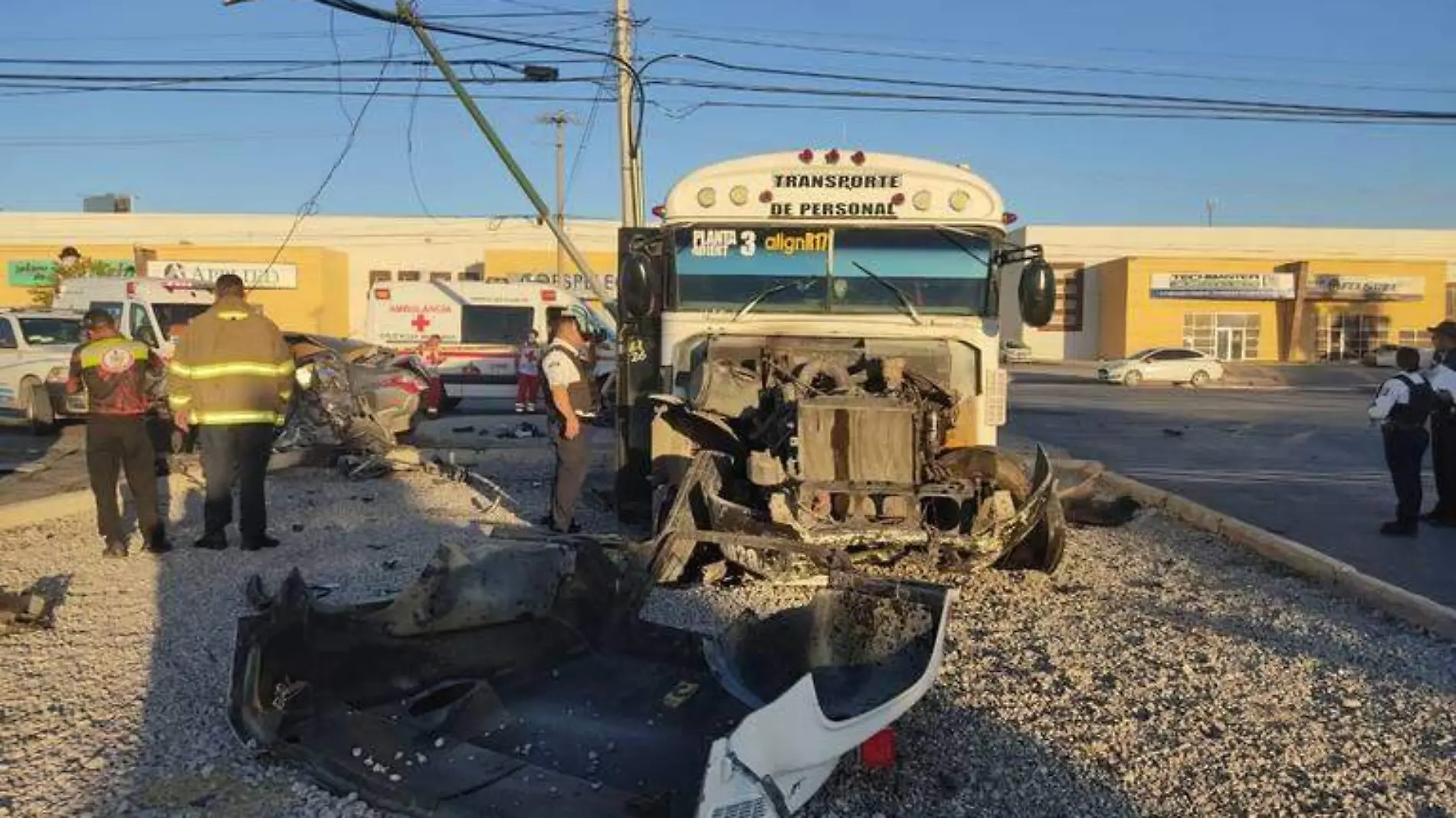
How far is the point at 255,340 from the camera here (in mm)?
8016

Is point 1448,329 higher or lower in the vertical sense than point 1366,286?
lower

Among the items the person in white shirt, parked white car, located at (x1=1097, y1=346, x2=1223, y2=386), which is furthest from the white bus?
parked white car, located at (x1=1097, y1=346, x2=1223, y2=386)

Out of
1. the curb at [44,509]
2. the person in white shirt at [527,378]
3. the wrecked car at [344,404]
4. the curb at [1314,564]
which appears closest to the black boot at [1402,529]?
the curb at [1314,564]

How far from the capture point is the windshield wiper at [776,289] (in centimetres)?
838

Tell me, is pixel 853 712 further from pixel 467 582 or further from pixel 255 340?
pixel 255 340

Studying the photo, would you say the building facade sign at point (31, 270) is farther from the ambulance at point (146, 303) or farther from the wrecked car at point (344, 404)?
the wrecked car at point (344, 404)

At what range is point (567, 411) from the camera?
873 cm

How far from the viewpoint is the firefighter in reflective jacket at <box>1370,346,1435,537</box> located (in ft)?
31.7

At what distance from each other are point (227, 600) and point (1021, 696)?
4.46 meters

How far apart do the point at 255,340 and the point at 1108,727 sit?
6129mm

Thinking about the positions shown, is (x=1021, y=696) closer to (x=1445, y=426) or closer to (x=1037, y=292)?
(x=1037, y=292)

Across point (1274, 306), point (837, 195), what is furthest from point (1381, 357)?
point (837, 195)

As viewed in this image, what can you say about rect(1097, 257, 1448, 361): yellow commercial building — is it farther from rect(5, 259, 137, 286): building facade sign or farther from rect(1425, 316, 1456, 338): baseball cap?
rect(1425, 316, 1456, 338): baseball cap

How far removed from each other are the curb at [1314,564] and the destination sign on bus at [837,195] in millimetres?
3736
